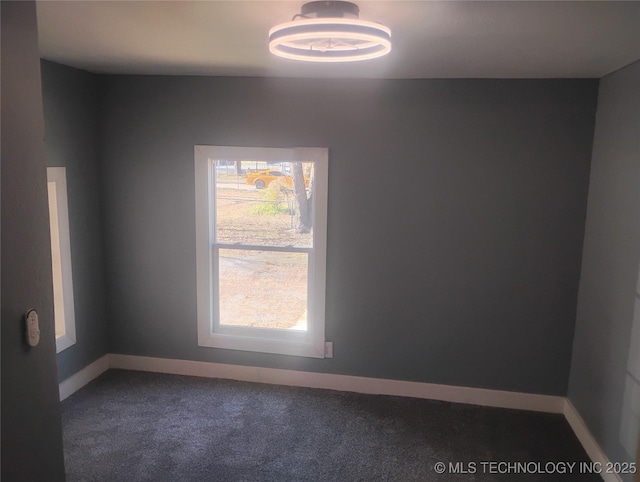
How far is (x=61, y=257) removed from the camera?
371cm

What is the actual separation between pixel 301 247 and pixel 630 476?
2433 mm

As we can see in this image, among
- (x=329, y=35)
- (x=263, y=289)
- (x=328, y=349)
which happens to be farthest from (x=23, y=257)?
(x=328, y=349)

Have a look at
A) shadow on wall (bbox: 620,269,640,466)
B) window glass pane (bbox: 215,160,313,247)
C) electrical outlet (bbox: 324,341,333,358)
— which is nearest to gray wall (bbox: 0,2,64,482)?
window glass pane (bbox: 215,160,313,247)

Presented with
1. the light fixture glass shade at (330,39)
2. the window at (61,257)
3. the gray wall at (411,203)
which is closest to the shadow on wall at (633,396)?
the gray wall at (411,203)

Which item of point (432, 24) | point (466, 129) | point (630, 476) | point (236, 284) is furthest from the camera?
point (236, 284)

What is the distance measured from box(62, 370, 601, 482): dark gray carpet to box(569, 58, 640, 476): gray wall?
364 mm

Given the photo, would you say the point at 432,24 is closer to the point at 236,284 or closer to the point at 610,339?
the point at 610,339

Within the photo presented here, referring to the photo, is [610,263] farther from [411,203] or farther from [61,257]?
[61,257]

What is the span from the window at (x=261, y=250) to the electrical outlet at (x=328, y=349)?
46 millimetres

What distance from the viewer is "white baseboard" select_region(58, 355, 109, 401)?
12.3 feet

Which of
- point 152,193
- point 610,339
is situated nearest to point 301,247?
point 152,193

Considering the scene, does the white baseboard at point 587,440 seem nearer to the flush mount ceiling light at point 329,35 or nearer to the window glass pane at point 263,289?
the window glass pane at point 263,289

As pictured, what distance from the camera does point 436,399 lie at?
3846 mm

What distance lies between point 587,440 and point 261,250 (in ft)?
8.28
